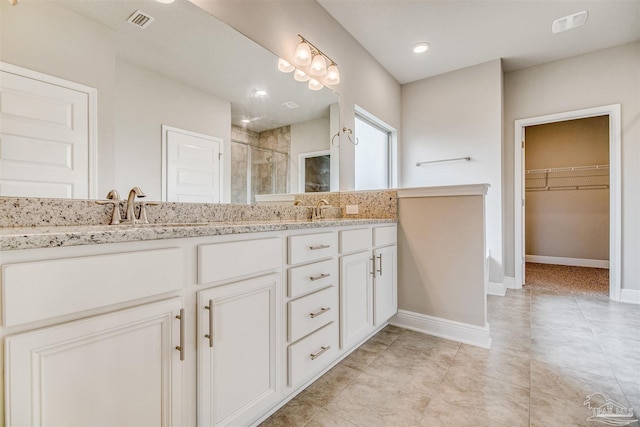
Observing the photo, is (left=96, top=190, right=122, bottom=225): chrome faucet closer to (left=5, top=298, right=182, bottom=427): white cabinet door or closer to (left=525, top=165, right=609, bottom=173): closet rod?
(left=5, top=298, right=182, bottom=427): white cabinet door

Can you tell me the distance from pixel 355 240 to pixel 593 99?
3.41 meters

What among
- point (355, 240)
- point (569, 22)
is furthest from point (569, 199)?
point (355, 240)

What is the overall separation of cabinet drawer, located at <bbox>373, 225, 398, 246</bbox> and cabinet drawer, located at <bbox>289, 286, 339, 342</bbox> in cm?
56

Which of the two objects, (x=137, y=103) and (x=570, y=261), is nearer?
(x=137, y=103)

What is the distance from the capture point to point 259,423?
1.25m

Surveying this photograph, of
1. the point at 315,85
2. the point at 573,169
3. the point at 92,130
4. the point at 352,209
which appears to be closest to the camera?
the point at 92,130

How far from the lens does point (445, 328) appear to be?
2139 millimetres

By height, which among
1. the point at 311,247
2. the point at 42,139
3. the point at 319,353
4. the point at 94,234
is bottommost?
the point at 319,353

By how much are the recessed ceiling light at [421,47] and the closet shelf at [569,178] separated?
3348 millimetres

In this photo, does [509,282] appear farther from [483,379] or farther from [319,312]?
[319,312]

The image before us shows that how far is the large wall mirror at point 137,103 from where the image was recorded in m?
1.00

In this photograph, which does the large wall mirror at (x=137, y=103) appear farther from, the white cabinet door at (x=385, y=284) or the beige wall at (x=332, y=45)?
the white cabinet door at (x=385, y=284)

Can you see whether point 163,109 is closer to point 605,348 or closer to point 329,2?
point 329,2

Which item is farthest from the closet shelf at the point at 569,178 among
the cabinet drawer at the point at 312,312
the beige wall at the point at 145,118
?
the beige wall at the point at 145,118
